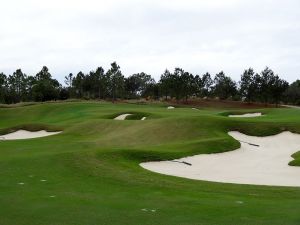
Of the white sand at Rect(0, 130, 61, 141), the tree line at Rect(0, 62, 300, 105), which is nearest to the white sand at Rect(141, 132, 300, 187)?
the white sand at Rect(0, 130, 61, 141)

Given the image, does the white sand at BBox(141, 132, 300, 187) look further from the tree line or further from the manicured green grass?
the tree line

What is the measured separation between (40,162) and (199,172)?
23.5 ft

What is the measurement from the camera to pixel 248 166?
77.6 ft

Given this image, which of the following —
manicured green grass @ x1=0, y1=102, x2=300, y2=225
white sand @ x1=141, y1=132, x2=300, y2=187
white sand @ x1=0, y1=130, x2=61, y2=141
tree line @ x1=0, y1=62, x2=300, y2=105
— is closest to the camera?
manicured green grass @ x1=0, y1=102, x2=300, y2=225

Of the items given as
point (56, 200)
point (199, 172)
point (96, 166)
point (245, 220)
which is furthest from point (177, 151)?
point (245, 220)

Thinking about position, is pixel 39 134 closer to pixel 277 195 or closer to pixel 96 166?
pixel 96 166

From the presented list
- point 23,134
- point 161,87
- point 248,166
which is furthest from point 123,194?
point 161,87

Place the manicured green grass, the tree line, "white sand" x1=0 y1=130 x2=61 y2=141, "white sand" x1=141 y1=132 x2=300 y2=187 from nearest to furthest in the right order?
the manicured green grass
"white sand" x1=141 y1=132 x2=300 y2=187
"white sand" x1=0 y1=130 x2=61 y2=141
the tree line

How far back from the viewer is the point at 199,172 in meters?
21.7

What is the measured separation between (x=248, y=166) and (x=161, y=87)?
311ft

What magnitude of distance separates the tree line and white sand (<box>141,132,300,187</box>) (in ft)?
245

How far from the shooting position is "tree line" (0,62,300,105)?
105812mm

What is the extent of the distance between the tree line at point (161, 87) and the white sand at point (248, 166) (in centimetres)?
7459

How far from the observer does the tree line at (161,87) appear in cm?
10581
